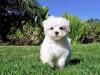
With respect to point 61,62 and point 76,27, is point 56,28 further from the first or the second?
point 76,27

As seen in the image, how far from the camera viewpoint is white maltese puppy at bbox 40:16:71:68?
7910mm

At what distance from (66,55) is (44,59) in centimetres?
49

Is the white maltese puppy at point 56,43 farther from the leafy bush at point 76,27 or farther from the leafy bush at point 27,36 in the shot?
the leafy bush at point 27,36

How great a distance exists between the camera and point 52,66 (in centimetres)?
813

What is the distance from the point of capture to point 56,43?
26.6 feet

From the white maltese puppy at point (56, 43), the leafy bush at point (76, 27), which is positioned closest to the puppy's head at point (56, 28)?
the white maltese puppy at point (56, 43)

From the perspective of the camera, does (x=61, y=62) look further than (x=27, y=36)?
No

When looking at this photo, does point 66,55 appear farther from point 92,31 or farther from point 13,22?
point 92,31

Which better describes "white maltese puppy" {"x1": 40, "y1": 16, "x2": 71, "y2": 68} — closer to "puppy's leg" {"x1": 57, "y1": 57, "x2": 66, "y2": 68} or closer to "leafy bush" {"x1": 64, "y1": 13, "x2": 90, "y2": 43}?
"puppy's leg" {"x1": 57, "y1": 57, "x2": 66, "y2": 68}

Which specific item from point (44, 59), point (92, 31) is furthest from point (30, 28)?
point (44, 59)

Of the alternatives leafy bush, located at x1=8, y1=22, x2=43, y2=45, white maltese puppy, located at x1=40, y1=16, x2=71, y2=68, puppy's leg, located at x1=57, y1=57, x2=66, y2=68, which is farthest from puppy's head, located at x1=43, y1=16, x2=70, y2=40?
leafy bush, located at x1=8, y1=22, x2=43, y2=45

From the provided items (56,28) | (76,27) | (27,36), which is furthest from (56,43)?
(27,36)

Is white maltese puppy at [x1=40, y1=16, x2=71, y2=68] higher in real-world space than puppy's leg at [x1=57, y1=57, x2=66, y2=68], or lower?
higher

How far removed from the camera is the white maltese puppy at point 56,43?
7.91 metres
